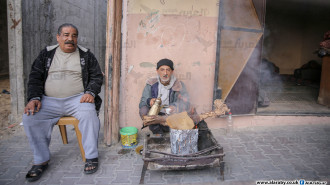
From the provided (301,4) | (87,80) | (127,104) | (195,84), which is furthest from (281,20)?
(87,80)

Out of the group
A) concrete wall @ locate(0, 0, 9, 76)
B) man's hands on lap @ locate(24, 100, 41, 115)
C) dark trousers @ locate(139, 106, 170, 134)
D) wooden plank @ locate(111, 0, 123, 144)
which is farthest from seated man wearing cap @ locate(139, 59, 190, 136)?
concrete wall @ locate(0, 0, 9, 76)

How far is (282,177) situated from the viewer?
2.97 metres

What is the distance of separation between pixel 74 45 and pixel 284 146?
3.70 metres

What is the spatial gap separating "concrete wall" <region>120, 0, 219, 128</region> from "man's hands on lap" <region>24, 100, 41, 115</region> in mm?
1468

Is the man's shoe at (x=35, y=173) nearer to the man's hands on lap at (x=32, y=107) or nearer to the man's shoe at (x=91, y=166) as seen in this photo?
the man's shoe at (x=91, y=166)

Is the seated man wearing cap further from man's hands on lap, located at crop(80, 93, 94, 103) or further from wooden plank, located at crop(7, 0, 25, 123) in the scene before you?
wooden plank, located at crop(7, 0, 25, 123)

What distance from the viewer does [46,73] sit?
3.26 m

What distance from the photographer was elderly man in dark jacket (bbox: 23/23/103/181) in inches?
117

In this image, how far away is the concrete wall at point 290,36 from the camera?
10.5 m

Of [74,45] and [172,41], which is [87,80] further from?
[172,41]

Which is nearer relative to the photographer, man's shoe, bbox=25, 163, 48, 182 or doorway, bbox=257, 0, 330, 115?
man's shoe, bbox=25, 163, 48, 182

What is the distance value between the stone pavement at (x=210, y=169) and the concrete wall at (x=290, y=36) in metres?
7.46

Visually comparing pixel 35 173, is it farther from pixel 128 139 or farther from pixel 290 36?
pixel 290 36

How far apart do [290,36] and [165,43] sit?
9123mm
